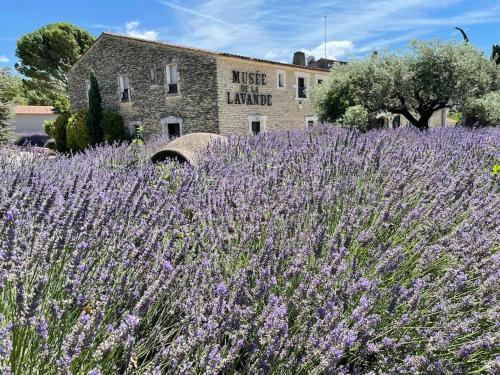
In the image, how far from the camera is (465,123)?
1417cm

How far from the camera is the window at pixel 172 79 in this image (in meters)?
19.5

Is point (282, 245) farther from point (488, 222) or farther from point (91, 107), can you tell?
point (91, 107)

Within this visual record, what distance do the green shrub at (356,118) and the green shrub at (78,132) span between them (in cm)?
1496

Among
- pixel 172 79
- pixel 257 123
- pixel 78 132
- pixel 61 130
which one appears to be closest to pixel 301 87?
pixel 257 123

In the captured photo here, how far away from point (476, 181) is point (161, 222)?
222cm

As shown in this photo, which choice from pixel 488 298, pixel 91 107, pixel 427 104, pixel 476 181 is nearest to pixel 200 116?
pixel 91 107

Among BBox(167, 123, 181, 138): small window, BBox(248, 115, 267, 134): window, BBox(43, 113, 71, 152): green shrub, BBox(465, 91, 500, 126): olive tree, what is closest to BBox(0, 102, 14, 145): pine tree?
BBox(43, 113, 71, 152): green shrub

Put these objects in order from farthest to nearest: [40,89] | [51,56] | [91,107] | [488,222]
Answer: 1. [40,89]
2. [51,56]
3. [91,107]
4. [488,222]

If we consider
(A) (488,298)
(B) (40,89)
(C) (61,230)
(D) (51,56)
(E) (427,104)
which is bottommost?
(A) (488,298)

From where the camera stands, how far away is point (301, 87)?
23672mm

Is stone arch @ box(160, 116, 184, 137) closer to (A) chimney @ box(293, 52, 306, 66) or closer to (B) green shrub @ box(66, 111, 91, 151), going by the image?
(B) green shrub @ box(66, 111, 91, 151)

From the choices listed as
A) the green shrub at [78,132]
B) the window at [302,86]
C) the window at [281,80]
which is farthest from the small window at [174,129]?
the window at [302,86]

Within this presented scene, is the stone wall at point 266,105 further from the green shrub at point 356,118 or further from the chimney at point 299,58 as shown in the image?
the green shrub at point 356,118

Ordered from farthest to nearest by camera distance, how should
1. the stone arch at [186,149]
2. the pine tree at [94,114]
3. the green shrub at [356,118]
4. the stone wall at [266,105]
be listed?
the pine tree at [94,114] → the stone wall at [266,105] → the green shrub at [356,118] → the stone arch at [186,149]
